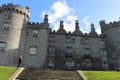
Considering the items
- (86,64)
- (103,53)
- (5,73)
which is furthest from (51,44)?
(5,73)

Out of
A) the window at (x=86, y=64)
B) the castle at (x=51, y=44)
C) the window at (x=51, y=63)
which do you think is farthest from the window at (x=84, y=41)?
the window at (x=51, y=63)

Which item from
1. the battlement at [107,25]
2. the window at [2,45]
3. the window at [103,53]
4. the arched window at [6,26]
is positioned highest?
the battlement at [107,25]

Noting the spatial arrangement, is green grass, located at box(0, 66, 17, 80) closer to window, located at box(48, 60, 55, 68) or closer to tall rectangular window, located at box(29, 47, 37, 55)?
tall rectangular window, located at box(29, 47, 37, 55)

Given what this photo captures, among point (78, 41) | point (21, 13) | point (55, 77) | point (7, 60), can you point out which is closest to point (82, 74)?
point (55, 77)

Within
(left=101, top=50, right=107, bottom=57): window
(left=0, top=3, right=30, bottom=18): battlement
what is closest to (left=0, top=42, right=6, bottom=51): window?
(left=0, top=3, right=30, bottom=18): battlement

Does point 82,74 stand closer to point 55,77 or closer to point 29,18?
point 55,77

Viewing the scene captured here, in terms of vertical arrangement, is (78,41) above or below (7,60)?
above

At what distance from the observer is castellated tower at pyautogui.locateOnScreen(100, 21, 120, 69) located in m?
42.7

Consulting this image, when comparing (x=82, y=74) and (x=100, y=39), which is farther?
(x=100, y=39)

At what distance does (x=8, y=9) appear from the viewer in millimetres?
41000

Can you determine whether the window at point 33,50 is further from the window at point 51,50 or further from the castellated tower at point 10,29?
the window at point 51,50

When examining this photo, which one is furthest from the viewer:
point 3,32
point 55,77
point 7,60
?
point 3,32

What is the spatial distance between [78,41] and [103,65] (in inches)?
310

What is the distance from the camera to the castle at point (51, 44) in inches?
1505
